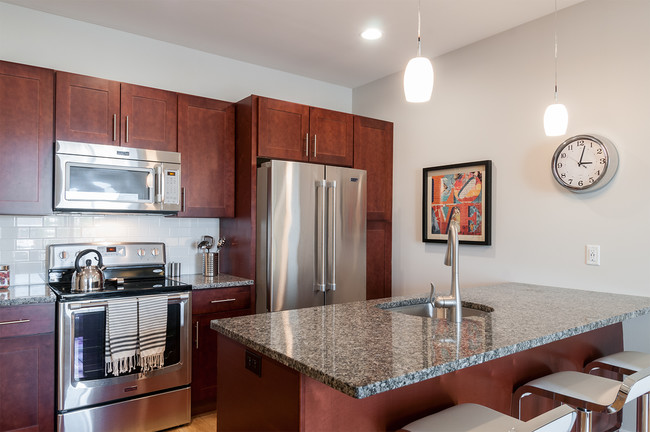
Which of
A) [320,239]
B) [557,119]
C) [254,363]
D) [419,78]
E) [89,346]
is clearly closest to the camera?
[254,363]

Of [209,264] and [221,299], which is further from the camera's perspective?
[209,264]

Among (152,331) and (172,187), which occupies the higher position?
(172,187)

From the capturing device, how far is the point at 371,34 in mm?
3262

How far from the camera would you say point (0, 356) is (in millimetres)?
2322

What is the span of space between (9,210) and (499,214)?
3169mm

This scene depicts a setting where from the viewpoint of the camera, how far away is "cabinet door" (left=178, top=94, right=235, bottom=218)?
323cm

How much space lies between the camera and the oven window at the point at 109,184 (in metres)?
2.78

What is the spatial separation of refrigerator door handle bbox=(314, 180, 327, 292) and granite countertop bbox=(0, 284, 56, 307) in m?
1.70

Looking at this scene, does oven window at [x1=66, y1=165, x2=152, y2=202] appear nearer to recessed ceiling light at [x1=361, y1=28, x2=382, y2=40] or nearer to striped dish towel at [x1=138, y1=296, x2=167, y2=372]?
striped dish towel at [x1=138, y1=296, x2=167, y2=372]

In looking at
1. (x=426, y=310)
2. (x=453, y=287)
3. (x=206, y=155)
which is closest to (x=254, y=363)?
(x=453, y=287)

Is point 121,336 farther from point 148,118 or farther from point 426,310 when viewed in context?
point 426,310

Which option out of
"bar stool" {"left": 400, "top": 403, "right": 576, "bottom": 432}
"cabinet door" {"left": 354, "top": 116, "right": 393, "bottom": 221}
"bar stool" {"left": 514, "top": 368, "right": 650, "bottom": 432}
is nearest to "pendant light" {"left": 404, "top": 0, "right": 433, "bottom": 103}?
"bar stool" {"left": 400, "top": 403, "right": 576, "bottom": 432}

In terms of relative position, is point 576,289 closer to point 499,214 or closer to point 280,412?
point 499,214

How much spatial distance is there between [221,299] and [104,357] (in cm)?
79
